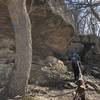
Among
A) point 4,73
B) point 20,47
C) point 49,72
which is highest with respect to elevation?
point 20,47

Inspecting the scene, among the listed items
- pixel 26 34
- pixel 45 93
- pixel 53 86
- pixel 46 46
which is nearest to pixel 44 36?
pixel 46 46

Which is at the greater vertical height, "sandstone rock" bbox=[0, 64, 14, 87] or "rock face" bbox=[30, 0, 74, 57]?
"rock face" bbox=[30, 0, 74, 57]

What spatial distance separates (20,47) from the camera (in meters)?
9.84

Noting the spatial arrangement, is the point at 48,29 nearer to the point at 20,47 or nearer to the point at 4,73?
the point at 4,73

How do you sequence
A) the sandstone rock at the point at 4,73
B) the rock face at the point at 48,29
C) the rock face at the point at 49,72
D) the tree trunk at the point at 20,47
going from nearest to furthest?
the tree trunk at the point at 20,47 → the sandstone rock at the point at 4,73 → the rock face at the point at 49,72 → the rock face at the point at 48,29

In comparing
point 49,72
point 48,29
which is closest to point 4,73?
point 49,72

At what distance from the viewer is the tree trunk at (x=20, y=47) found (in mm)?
9781

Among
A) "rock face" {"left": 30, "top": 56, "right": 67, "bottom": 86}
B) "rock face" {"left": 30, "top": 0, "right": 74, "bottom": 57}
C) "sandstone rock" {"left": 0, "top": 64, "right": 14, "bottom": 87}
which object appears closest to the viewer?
"sandstone rock" {"left": 0, "top": 64, "right": 14, "bottom": 87}

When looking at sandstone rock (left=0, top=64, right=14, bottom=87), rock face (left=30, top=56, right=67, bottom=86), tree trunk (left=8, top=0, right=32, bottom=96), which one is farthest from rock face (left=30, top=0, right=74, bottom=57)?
tree trunk (left=8, top=0, right=32, bottom=96)

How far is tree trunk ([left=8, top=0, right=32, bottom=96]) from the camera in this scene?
9781 millimetres

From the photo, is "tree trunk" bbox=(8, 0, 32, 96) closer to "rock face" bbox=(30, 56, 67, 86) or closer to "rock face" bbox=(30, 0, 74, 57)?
"rock face" bbox=(30, 56, 67, 86)

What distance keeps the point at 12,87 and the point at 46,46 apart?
592cm

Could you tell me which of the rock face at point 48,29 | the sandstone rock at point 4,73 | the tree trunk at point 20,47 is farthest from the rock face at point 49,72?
the tree trunk at point 20,47

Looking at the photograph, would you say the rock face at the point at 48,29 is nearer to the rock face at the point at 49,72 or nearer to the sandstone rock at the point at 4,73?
the rock face at the point at 49,72
